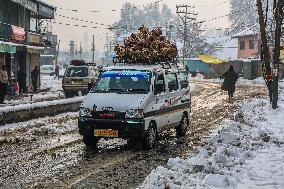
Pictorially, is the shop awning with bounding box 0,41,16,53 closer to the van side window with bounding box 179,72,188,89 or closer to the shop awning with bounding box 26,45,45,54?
the shop awning with bounding box 26,45,45,54

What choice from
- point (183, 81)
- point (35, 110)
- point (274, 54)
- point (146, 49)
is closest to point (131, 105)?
Answer: point (146, 49)

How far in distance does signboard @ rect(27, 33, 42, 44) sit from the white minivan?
23568mm

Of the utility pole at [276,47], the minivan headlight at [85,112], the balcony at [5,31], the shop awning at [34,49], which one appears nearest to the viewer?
the minivan headlight at [85,112]

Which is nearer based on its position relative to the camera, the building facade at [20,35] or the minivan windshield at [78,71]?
the minivan windshield at [78,71]

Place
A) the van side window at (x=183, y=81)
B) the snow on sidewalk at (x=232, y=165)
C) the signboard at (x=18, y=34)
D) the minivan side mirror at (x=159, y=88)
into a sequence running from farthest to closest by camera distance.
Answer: the signboard at (x=18, y=34) < the van side window at (x=183, y=81) < the minivan side mirror at (x=159, y=88) < the snow on sidewalk at (x=232, y=165)

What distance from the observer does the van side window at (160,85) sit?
37.4 feet

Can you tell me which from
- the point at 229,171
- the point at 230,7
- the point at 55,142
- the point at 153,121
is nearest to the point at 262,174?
the point at 229,171

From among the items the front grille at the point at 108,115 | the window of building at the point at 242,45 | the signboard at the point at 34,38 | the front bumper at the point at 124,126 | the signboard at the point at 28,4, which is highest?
the signboard at the point at 28,4

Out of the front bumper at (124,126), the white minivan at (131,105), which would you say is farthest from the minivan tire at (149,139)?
the front bumper at (124,126)

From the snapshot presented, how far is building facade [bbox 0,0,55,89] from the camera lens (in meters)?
30.1

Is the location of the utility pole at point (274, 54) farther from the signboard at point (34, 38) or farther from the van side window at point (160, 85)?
the signboard at point (34, 38)

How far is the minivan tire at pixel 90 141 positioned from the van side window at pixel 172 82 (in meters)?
2.44

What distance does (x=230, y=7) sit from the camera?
479ft

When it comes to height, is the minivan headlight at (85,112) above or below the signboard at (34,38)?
below
